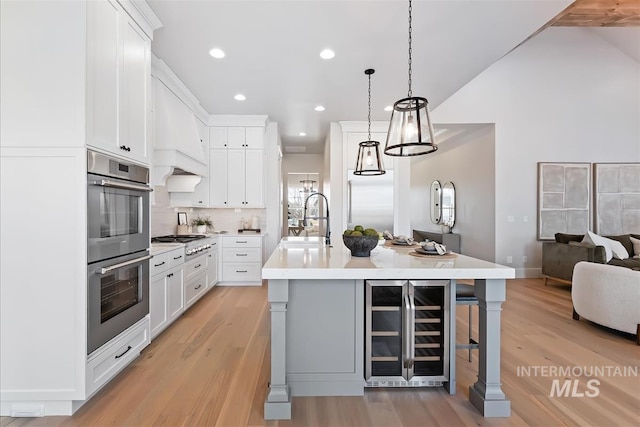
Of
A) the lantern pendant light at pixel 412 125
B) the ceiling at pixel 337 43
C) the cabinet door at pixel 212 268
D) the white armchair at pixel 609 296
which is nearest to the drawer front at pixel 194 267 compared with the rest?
the cabinet door at pixel 212 268

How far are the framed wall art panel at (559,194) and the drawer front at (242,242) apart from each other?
5142mm

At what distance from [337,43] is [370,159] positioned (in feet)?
3.81

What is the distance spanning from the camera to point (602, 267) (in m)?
3.06

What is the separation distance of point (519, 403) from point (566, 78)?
20.6 feet

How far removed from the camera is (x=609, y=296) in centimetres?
296

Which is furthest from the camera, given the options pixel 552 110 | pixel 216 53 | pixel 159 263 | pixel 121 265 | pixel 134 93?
pixel 552 110

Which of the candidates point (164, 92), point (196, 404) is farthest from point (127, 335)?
point (164, 92)

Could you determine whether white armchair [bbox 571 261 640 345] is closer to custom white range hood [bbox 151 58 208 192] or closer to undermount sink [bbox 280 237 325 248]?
undermount sink [bbox 280 237 325 248]

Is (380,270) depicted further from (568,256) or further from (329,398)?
(568,256)

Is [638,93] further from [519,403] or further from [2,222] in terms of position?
[2,222]

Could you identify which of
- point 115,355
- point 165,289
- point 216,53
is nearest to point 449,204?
point 216,53

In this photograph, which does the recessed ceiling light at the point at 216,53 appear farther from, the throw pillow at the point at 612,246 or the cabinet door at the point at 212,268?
the throw pillow at the point at 612,246

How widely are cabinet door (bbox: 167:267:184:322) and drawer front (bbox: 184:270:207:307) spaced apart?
14 cm

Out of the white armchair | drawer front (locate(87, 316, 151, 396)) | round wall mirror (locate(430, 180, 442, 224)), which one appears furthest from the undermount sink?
round wall mirror (locate(430, 180, 442, 224))
